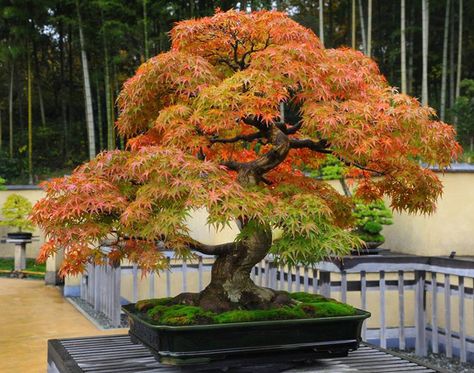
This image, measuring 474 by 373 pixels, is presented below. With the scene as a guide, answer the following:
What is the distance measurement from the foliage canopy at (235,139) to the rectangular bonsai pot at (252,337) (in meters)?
0.23

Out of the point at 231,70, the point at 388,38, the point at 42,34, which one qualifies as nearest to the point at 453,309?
the point at 231,70

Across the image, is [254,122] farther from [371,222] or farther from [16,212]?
[16,212]

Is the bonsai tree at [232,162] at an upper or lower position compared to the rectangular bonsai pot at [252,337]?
upper

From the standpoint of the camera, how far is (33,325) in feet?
15.7

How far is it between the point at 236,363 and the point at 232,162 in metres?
0.79

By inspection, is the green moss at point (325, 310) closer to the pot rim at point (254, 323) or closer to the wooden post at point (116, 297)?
the pot rim at point (254, 323)

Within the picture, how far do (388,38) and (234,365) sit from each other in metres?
12.4

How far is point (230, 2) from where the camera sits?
38.9ft

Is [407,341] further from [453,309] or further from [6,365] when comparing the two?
[6,365]

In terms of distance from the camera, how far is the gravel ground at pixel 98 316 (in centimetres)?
478

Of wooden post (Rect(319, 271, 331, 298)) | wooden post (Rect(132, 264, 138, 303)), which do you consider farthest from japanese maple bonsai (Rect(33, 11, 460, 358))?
wooden post (Rect(132, 264, 138, 303))

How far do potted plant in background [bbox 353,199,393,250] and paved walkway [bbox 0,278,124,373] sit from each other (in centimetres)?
187

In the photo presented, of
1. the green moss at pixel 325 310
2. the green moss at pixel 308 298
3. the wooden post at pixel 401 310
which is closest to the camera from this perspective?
the green moss at pixel 325 310

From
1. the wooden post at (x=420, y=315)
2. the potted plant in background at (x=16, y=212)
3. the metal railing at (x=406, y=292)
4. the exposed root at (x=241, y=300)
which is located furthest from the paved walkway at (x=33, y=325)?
the potted plant in background at (x=16, y=212)
